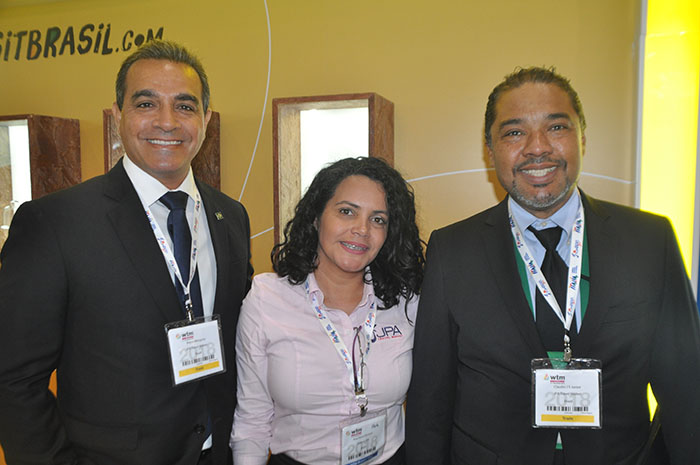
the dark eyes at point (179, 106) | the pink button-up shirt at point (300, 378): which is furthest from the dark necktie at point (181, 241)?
the dark eyes at point (179, 106)

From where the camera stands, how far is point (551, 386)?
1578 mm

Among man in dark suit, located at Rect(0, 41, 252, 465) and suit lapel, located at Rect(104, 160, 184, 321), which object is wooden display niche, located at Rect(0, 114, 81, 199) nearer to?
man in dark suit, located at Rect(0, 41, 252, 465)

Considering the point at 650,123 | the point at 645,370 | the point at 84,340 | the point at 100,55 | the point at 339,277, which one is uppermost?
the point at 100,55

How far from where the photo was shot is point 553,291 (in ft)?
5.50

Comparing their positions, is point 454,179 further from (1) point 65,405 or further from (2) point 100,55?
(2) point 100,55

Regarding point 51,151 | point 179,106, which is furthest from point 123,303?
point 51,151

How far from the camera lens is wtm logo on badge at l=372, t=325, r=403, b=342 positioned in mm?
1932

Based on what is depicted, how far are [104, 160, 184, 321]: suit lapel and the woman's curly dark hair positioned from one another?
0.48 meters

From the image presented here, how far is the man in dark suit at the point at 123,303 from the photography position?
5.08 feet

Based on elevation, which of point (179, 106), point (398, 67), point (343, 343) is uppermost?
point (398, 67)

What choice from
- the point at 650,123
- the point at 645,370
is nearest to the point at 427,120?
the point at 650,123

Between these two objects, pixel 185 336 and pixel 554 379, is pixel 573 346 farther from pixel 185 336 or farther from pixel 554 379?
pixel 185 336

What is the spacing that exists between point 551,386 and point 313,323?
83 cm

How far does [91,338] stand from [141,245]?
33 centimetres
